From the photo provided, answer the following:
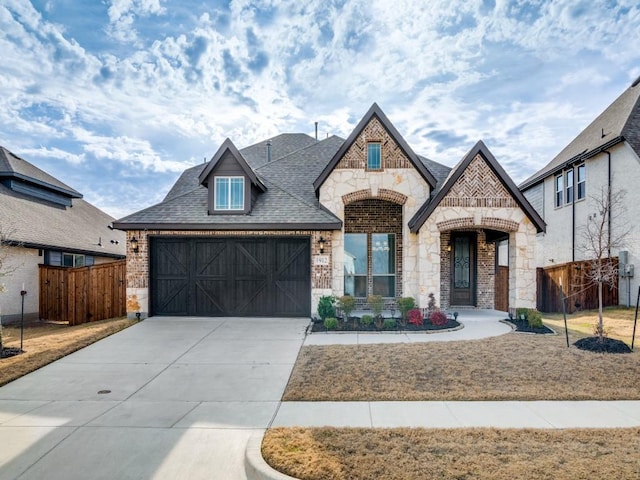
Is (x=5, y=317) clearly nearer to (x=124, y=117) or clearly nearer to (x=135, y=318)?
(x=135, y=318)

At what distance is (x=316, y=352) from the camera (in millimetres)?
8562

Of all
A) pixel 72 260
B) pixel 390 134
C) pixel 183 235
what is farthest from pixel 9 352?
pixel 390 134

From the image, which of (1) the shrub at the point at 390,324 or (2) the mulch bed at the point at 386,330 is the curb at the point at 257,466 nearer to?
(2) the mulch bed at the point at 386,330

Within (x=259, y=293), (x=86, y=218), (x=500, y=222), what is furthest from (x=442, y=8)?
(x=86, y=218)

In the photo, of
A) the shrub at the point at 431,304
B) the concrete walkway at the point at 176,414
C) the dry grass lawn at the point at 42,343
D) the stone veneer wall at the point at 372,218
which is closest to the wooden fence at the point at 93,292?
the dry grass lawn at the point at 42,343

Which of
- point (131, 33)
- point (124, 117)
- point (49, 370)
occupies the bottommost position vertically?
point (49, 370)

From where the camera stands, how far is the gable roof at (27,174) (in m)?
17.5

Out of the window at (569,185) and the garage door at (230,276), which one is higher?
the window at (569,185)

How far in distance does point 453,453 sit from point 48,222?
19278 mm

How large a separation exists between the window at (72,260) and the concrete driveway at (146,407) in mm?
9053

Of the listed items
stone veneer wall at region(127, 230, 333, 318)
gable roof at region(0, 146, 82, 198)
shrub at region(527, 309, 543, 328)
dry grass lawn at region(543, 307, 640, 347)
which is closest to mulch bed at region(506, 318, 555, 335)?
shrub at region(527, 309, 543, 328)

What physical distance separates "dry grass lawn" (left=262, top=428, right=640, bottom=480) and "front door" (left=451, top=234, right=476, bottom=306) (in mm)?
9899

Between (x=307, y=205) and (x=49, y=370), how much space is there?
324 inches

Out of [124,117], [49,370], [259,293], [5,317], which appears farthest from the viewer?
[124,117]
